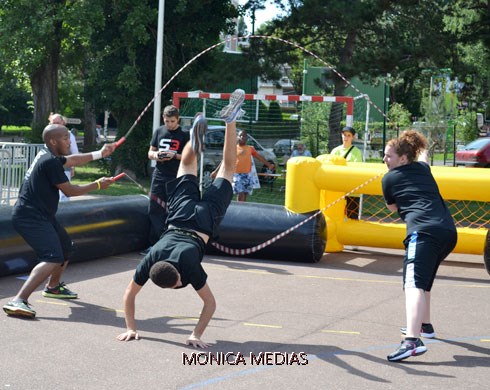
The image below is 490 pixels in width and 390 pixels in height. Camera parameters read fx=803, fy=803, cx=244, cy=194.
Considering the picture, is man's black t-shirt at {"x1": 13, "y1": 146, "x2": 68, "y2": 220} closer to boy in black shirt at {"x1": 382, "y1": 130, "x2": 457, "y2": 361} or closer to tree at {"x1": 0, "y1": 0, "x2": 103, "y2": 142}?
boy in black shirt at {"x1": 382, "y1": 130, "x2": 457, "y2": 361}

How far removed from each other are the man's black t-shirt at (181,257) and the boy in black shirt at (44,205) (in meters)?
1.31

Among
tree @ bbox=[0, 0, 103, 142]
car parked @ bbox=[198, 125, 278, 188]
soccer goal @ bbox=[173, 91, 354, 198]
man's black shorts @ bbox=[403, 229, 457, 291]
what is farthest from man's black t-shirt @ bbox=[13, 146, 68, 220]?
tree @ bbox=[0, 0, 103, 142]

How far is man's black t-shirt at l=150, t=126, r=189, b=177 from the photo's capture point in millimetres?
10281

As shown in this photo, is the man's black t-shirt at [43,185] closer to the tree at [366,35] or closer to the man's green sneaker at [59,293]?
the man's green sneaker at [59,293]

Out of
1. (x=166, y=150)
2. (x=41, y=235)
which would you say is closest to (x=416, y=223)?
(x=41, y=235)

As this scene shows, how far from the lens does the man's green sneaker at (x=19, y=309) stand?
23.6 ft

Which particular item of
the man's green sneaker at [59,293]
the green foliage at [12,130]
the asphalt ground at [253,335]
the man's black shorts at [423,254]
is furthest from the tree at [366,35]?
the green foliage at [12,130]

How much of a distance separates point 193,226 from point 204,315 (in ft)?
2.35

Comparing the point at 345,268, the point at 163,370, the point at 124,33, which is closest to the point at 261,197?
the point at 124,33

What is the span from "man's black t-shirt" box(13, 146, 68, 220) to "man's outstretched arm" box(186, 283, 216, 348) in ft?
6.22

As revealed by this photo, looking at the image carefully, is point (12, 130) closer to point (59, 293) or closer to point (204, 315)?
point (59, 293)

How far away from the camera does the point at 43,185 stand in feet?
24.4

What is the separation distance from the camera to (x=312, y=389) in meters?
5.54

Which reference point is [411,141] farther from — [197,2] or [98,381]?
[197,2]
